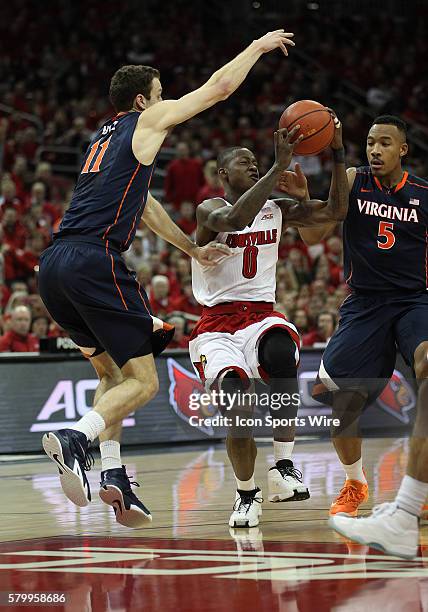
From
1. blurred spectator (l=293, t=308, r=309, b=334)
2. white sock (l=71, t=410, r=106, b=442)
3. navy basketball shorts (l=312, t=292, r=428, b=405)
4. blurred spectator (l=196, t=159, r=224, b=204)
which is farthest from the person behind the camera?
blurred spectator (l=196, t=159, r=224, b=204)

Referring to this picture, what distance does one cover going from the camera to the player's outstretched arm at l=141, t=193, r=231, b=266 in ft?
21.7

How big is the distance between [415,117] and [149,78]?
18582 millimetres

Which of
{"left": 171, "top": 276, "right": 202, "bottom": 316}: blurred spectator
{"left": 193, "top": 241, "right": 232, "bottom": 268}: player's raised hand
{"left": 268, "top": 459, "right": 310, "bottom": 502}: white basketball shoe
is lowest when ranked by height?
{"left": 171, "top": 276, "right": 202, "bottom": 316}: blurred spectator

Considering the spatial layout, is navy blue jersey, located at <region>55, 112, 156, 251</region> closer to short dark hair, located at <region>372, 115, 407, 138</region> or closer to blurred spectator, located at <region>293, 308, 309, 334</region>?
short dark hair, located at <region>372, 115, 407, 138</region>

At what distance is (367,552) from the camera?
5.21m

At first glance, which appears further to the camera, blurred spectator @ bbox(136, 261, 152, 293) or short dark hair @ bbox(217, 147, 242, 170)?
blurred spectator @ bbox(136, 261, 152, 293)

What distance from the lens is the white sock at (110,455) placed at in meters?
5.89

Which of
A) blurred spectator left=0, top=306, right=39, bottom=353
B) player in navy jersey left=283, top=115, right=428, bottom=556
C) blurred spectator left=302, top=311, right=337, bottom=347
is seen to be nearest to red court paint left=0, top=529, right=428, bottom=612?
player in navy jersey left=283, top=115, right=428, bottom=556

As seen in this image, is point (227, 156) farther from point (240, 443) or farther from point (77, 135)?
point (77, 135)

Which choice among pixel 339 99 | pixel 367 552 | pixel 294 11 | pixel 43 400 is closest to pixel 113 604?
pixel 367 552

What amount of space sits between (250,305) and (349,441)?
984mm

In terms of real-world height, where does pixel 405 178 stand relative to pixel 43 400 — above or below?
above

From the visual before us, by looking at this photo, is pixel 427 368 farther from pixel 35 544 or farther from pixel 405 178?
pixel 35 544

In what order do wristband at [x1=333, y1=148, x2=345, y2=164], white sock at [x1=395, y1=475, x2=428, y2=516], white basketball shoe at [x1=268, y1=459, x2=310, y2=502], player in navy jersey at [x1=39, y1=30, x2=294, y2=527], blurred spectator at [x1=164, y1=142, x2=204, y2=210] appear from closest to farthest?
1. white sock at [x1=395, y1=475, x2=428, y2=516]
2. player in navy jersey at [x1=39, y1=30, x2=294, y2=527]
3. white basketball shoe at [x1=268, y1=459, x2=310, y2=502]
4. wristband at [x1=333, y1=148, x2=345, y2=164]
5. blurred spectator at [x1=164, y1=142, x2=204, y2=210]
